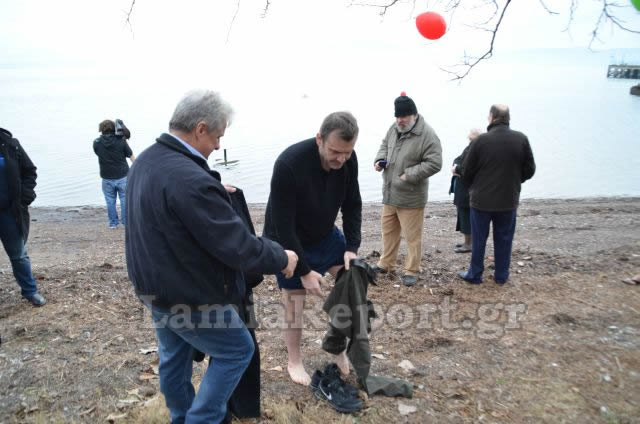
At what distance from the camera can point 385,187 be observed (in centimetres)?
568

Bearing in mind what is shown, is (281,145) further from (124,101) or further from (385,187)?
(124,101)

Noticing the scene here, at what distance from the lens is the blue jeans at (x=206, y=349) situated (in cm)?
239

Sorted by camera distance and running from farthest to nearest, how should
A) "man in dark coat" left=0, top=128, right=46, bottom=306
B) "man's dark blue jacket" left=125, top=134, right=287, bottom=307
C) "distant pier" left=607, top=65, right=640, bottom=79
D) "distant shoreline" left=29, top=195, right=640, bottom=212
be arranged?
"distant pier" left=607, top=65, right=640, bottom=79 < "distant shoreline" left=29, top=195, right=640, bottom=212 < "man in dark coat" left=0, top=128, right=46, bottom=306 < "man's dark blue jacket" left=125, top=134, right=287, bottom=307

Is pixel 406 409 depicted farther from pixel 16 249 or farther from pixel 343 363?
pixel 16 249

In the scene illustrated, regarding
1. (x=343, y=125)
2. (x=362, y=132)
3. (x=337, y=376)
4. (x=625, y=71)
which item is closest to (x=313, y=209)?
(x=343, y=125)

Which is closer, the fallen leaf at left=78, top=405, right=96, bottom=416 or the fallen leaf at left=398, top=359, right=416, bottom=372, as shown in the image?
the fallen leaf at left=78, top=405, right=96, bottom=416

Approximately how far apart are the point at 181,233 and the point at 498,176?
13.2 feet

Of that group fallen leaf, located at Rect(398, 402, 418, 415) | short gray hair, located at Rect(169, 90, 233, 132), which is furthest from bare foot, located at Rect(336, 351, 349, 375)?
short gray hair, located at Rect(169, 90, 233, 132)

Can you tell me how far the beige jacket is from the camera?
5.23 meters

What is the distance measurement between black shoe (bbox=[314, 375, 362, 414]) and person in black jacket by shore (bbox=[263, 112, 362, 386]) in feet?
0.70

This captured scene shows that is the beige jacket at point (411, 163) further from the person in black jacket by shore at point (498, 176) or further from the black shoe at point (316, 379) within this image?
the black shoe at point (316, 379)

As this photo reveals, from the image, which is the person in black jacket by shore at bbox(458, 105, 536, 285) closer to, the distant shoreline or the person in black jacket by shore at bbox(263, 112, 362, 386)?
the person in black jacket by shore at bbox(263, 112, 362, 386)

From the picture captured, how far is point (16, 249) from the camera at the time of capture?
15.6 feet

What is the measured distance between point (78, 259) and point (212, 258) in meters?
6.40
